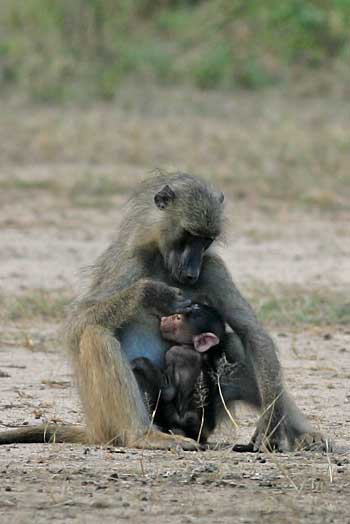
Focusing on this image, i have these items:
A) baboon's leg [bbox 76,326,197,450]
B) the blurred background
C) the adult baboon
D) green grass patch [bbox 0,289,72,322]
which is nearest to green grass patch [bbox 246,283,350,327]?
the blurred background

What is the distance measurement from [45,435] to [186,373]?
0.63 m

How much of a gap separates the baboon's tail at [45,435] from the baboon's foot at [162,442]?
0.31 metres

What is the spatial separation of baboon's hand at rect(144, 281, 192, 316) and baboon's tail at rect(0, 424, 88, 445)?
1.99 ft

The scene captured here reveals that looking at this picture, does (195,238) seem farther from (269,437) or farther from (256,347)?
(269,437)

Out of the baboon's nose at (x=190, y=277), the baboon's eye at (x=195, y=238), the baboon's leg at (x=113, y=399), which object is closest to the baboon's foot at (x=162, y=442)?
the baboon's leg at (x=113, y=399)

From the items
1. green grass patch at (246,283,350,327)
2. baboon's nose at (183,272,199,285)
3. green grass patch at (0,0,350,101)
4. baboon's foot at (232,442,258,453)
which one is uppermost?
green grass patch at (0,0,350,101)

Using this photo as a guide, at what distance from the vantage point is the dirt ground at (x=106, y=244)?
15.9 ft

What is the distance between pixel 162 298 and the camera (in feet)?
19.1

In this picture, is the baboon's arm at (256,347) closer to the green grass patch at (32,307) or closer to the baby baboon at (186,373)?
the baby baboon at (186,373)

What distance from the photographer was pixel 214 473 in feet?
16.8

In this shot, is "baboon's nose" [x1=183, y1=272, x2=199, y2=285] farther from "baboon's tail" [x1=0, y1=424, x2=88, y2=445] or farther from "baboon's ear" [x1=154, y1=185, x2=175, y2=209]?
"baboon's tail" [x1=0, y1=424, x2=88, y2=445]

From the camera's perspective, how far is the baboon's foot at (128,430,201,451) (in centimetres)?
566

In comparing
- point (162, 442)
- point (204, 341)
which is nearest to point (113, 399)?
point (162, 442)

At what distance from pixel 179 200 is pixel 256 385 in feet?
2.83
